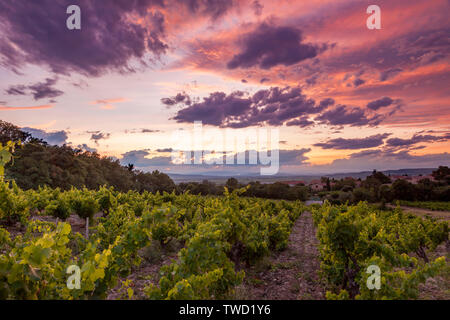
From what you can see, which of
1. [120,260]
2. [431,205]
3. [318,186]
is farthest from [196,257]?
[318,186]

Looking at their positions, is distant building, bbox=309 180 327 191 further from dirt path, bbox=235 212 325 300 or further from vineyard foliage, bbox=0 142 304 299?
vineyard foliage, bbox=0 142 304 299

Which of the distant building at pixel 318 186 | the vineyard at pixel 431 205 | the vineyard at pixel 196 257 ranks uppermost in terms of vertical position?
the vineyard at pixel 196 257

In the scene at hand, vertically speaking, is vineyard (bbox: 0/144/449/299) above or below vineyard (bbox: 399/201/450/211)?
above

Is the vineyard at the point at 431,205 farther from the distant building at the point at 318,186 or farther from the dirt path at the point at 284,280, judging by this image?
the dirt path at the point at 284,280

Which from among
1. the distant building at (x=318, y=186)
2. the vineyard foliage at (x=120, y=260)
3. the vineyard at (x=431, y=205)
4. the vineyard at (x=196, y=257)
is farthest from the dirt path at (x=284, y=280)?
the distant building at (x=318, y=186)

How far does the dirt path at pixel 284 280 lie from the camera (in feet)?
25.7

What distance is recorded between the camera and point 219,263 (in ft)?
20.8

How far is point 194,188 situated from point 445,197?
197ft

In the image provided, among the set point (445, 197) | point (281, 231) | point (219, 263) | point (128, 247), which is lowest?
point (445, 197)

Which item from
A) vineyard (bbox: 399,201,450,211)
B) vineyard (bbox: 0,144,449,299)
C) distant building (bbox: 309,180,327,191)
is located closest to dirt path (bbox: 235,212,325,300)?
vineyard (bbox: 0,144,449,299)

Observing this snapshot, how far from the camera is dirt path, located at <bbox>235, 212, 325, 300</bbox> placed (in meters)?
7.82
